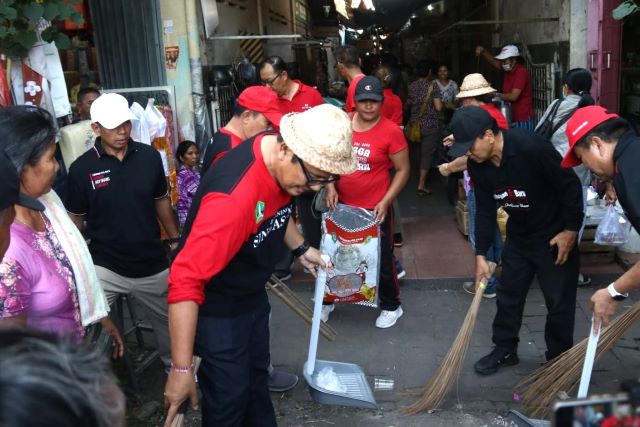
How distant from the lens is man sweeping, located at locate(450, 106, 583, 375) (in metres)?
3.42

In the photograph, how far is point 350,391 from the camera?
3703 mm

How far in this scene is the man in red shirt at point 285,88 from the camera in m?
5.43

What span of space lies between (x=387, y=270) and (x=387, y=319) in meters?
0.39

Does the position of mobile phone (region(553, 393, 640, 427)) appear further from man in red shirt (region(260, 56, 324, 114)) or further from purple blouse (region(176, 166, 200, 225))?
purple blouse (region(176, 166, 200, 225))

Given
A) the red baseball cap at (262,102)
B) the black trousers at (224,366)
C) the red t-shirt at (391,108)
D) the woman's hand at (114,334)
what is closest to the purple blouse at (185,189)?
the red baseball cap at (262,102)

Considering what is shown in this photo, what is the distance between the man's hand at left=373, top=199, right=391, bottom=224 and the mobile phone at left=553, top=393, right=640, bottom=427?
340 cm

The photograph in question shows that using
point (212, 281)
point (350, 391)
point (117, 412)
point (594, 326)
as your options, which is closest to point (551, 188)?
point (594, 326)

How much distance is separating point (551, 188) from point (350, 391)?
1.67 meters

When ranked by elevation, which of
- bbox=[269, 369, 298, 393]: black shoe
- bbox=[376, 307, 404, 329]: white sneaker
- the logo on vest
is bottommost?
bbox=[269, 369, 298, 393]: black shoe

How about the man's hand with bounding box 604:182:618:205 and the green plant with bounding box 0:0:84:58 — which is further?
the man's hand with bounding box 604:182:618:205

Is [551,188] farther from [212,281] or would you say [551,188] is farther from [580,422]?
[580,422]

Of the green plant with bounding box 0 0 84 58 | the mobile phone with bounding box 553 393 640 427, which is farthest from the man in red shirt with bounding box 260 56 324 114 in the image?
the mobile phone with bounding box 553 393 640 427

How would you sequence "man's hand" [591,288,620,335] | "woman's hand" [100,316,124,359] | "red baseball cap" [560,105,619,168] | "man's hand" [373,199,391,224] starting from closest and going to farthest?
"red baseball cap" [560,105,619,168] < "man's hand" [591,288,620,335] < "woman's hand" [100,316,124,359] < "man's hand" [373,199,391,224]

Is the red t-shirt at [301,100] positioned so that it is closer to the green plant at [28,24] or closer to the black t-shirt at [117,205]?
the green plant at [28,24]
